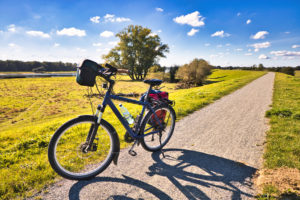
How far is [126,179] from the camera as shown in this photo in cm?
277

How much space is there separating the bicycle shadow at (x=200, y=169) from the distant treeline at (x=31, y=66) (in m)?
96.8

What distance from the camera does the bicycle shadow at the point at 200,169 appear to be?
2.61 metres

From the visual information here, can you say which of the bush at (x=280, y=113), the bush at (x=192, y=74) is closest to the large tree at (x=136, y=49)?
the bush at (x=192, y=74)

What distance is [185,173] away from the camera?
299 centimetres

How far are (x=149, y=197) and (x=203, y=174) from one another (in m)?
1.19

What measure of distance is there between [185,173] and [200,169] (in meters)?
0.37

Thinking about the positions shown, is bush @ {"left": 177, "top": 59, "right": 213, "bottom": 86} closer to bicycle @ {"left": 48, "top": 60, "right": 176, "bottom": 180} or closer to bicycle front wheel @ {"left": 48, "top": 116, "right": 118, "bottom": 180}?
bicycle @ {"left": 48, "top": 60, "right": 176, "bottom": 180}

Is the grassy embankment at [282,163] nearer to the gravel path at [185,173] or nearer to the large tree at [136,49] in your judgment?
the gravel path at [185,173]

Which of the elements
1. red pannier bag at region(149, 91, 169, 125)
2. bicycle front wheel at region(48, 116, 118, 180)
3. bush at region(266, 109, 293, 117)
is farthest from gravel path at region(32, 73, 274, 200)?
bush at region(266, 109, 293, 117)

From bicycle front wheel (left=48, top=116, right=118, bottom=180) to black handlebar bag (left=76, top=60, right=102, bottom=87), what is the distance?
62cm

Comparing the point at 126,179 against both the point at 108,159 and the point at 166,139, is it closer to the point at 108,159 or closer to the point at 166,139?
the point at 108,159

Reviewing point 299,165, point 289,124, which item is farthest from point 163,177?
point 289,124

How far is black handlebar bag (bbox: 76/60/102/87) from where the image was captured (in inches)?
94.9

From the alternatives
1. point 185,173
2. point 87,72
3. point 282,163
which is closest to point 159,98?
point 185,173
